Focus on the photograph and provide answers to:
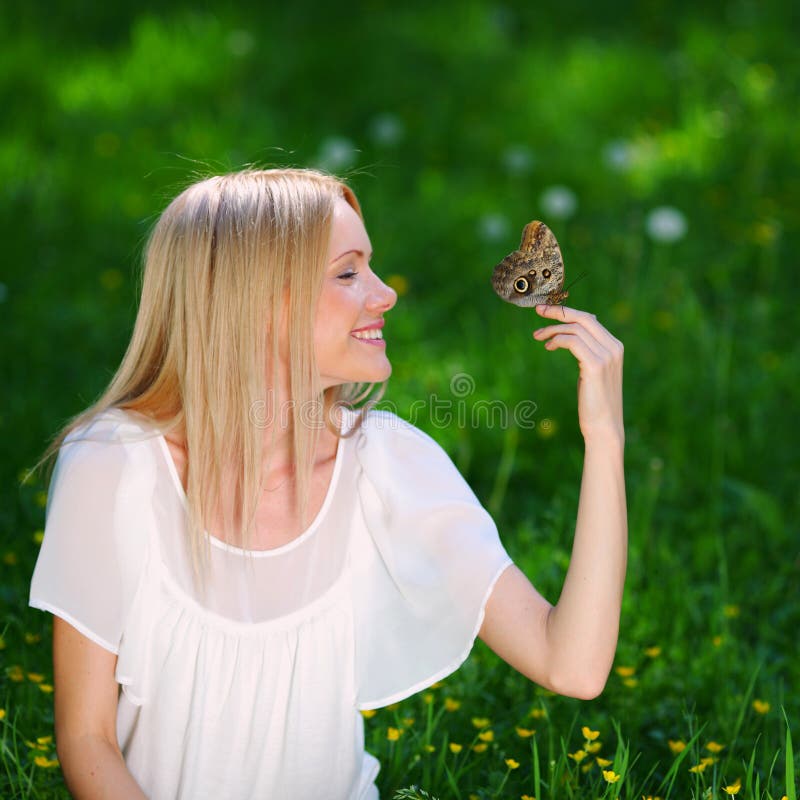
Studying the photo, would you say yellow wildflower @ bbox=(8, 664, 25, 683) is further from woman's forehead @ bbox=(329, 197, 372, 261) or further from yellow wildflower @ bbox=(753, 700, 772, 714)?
yellow wildflower @ bbox=(753, 700, 772, 714)

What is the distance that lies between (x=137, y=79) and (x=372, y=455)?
3642 mm

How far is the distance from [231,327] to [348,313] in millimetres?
193

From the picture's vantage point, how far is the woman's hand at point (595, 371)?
5.84 feet

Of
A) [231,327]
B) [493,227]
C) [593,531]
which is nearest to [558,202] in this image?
[493,227]

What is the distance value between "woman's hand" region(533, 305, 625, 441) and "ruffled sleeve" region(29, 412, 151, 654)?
0.68 m

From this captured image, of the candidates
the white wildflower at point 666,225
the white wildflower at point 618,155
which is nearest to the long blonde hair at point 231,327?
the white wildflower at point 666,225

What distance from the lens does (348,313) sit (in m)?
1.99

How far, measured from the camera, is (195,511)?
1.92 meters

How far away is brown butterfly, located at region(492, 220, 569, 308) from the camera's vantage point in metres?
1.84

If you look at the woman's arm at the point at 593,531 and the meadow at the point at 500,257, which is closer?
the woman's arm at the point at 593,531

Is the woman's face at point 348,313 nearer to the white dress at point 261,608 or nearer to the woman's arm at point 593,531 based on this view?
the white dress at point 261,608

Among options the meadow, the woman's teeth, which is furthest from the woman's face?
the meadow

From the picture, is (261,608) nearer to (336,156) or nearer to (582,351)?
(582,351)

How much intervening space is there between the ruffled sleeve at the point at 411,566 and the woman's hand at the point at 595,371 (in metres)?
0.29
